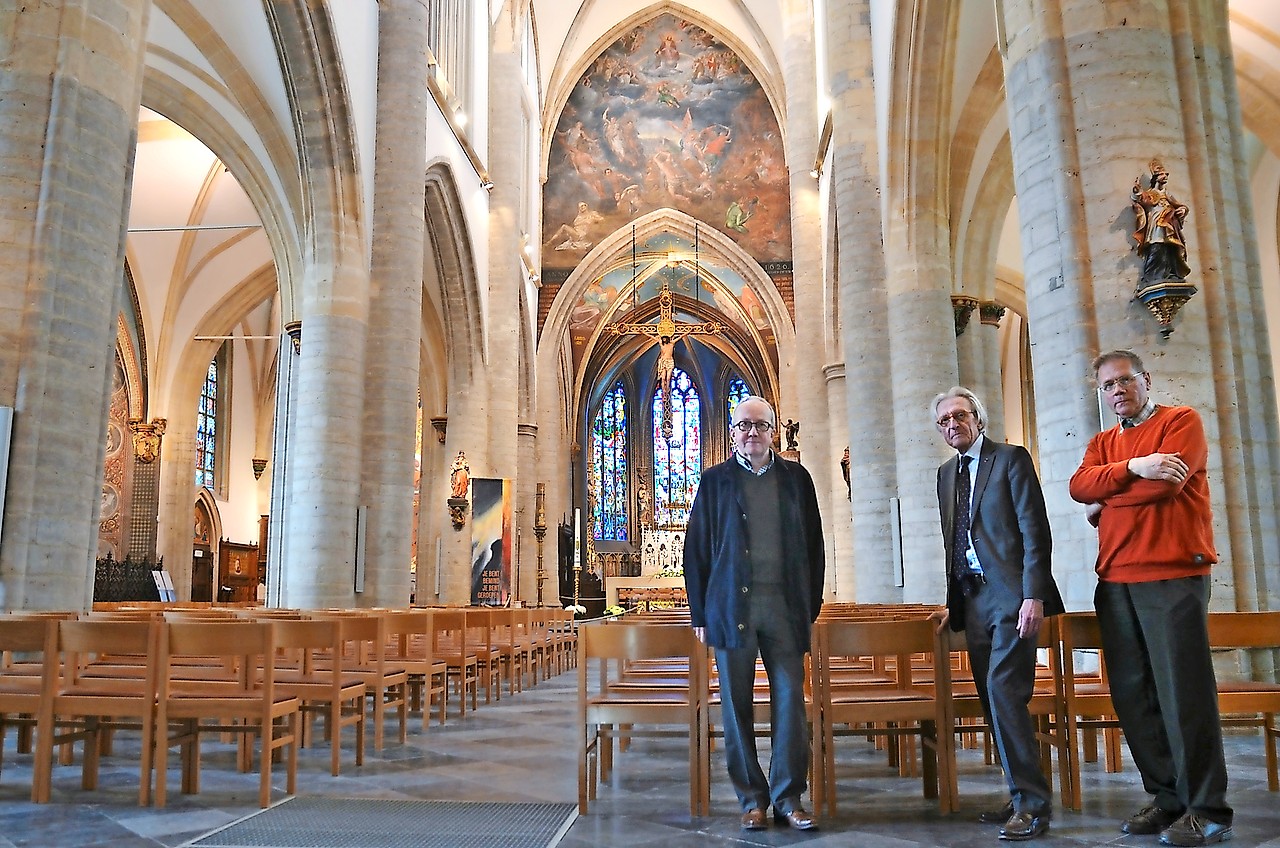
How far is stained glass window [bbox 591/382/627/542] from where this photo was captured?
114 feet

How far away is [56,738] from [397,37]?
1052cm

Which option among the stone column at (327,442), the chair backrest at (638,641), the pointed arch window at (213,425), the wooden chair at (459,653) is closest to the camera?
the chair backrest at (638,641)

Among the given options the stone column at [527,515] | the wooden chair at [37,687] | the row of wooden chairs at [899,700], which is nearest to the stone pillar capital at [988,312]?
the row of wooden chairs at [899,700]

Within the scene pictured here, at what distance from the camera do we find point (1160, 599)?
3.03 m

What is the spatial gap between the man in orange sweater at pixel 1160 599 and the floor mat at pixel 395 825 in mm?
1817

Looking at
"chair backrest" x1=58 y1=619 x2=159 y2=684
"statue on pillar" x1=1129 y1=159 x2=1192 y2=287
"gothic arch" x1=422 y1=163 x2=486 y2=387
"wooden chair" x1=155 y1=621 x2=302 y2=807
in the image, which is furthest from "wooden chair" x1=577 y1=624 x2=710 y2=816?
"gothic arch" x1=422 y1=163 x2=486 y2=387

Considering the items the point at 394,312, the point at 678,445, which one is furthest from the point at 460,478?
the point at 678,445

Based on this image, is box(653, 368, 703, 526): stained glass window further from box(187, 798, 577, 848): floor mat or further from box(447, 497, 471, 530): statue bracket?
box(187, 798, 577, 848): floor mat

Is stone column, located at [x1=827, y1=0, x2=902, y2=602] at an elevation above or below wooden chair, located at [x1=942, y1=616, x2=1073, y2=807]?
above

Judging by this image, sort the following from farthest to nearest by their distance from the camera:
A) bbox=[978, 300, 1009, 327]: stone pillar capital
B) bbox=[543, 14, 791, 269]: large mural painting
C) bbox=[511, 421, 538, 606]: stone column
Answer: bbox=[543, 14, 791, 269]: large mural painting
bbox=[511, 421, 538, 606]: stone column
bbox=[978, 300, 1009, 327]: stone pillar capital

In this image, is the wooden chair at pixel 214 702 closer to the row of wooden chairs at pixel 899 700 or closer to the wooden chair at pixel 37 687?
the wooden chair at pixel 37 687

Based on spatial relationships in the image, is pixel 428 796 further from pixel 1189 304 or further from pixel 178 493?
pixel 178 493

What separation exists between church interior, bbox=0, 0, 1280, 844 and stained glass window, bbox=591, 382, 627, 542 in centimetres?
497

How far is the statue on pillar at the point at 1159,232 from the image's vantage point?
509 cm
